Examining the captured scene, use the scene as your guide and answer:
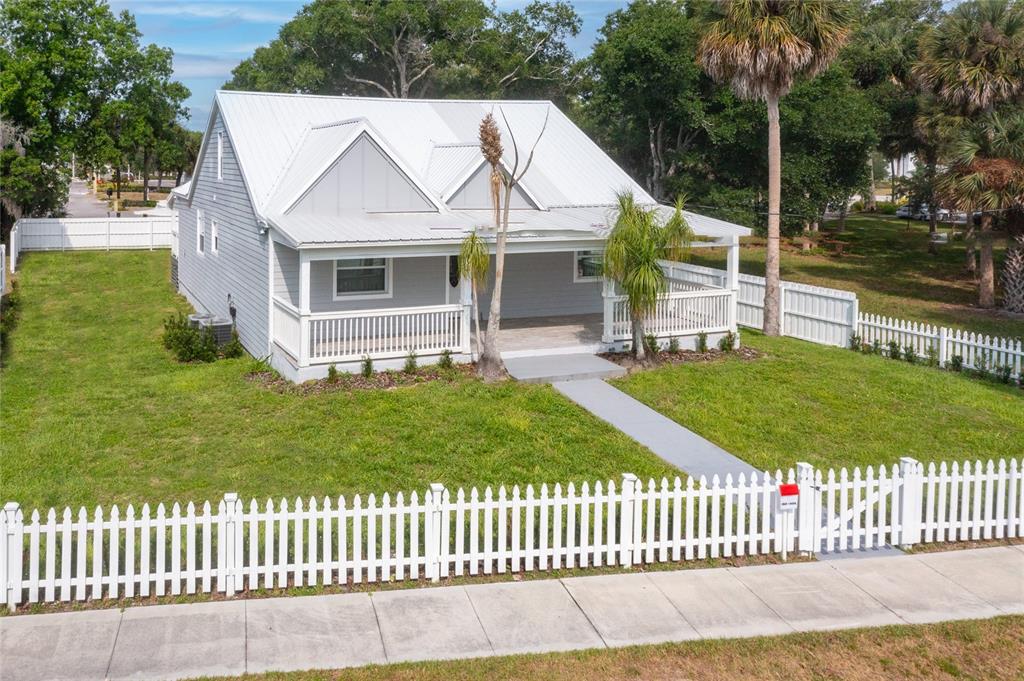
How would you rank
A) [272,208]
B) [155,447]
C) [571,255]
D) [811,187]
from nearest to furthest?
1. [155,447]
2. [272,208]
3. [571,255]
4. [811,187]

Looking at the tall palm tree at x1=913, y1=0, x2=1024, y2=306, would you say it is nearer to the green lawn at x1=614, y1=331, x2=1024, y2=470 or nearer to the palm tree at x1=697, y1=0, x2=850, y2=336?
the palm tree at x1=697, y1=0, x2=850, y2=336

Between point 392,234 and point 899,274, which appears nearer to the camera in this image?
point 392,234

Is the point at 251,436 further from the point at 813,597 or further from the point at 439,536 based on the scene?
the point at 813,597

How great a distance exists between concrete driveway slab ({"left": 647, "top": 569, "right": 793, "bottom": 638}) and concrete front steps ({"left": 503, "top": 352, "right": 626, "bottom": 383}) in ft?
27.1

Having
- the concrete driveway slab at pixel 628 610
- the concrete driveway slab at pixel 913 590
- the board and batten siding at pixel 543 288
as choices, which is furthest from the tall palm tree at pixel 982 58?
the concrete driveway slab at pixel 628 610

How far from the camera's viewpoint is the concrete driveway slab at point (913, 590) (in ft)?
32.5

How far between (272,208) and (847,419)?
11814mm

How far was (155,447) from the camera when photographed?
15.0 metres

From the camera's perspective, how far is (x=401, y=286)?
22.5 m

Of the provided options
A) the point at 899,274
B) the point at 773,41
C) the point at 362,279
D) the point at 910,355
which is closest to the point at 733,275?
the point at 910,355

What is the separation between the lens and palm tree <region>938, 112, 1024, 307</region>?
25.8m

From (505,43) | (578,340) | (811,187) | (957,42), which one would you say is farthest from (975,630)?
(505,43)

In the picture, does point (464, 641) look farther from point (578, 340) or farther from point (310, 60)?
point (310, 60)

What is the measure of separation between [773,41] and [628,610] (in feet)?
51.7
